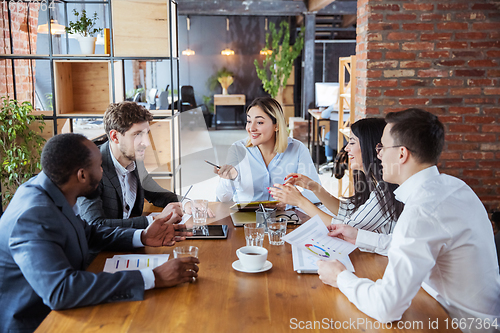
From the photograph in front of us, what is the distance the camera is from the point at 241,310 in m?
1.18

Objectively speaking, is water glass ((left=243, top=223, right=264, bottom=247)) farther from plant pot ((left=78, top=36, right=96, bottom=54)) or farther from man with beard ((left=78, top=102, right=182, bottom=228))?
plant pot ((left=78, top=36, right=96, bottom=54))

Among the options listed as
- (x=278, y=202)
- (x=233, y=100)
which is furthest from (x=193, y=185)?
(x=233, y=100)

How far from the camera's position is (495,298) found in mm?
1283

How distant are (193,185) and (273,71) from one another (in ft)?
16.7

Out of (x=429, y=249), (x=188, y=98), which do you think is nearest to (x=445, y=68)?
(x=429, y=249)

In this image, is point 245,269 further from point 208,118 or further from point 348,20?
point 208,118

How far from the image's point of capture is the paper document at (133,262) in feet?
4.77

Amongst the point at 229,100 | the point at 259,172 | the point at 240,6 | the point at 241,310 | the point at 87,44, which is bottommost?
the point at 241,310

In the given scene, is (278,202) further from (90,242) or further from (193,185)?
(193,185)

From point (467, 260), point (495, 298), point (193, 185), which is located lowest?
point (193, 185)

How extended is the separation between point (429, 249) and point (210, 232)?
0.95m

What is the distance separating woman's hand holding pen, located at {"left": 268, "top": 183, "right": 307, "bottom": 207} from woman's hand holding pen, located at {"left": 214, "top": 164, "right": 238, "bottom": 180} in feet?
1.89

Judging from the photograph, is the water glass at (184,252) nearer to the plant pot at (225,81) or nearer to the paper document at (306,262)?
the paper document at (306,262)

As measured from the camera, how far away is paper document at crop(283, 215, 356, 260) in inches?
61.9
